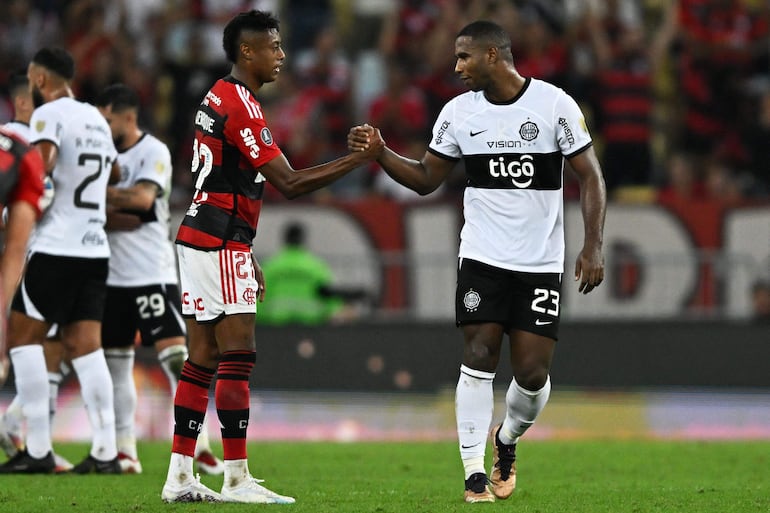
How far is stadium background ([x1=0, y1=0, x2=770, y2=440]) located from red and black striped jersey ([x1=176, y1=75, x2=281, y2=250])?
676 cm

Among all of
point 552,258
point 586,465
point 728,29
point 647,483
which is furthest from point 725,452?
point 728,29

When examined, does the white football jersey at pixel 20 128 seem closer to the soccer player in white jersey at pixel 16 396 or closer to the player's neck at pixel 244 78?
the soccer player in white jersey at pixel 16 396

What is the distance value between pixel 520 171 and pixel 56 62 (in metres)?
3.35

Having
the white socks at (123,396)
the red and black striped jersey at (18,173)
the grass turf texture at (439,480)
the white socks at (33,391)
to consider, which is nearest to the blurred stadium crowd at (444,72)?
the grass turf texture at (439,480)

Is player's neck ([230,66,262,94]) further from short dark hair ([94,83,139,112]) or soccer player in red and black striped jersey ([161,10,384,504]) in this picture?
short dark hair ([94,83,139,112])

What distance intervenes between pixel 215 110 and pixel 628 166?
946cm

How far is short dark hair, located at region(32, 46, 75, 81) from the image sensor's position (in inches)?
358

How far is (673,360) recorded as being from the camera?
45.8 feet

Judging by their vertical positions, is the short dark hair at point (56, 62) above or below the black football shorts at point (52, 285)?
above

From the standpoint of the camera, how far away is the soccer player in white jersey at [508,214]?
760 centimetres

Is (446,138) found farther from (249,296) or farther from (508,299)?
(249,296)

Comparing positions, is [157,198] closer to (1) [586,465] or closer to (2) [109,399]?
(2) [109,399]

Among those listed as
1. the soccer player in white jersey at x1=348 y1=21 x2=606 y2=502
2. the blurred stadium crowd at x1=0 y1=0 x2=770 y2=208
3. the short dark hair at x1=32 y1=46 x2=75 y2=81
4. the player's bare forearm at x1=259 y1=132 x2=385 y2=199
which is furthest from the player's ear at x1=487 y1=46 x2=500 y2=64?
the blurred stadium crowd at x1=0 y1=0 x2=770 y2=208

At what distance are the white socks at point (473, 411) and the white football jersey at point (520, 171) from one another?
644 mm
